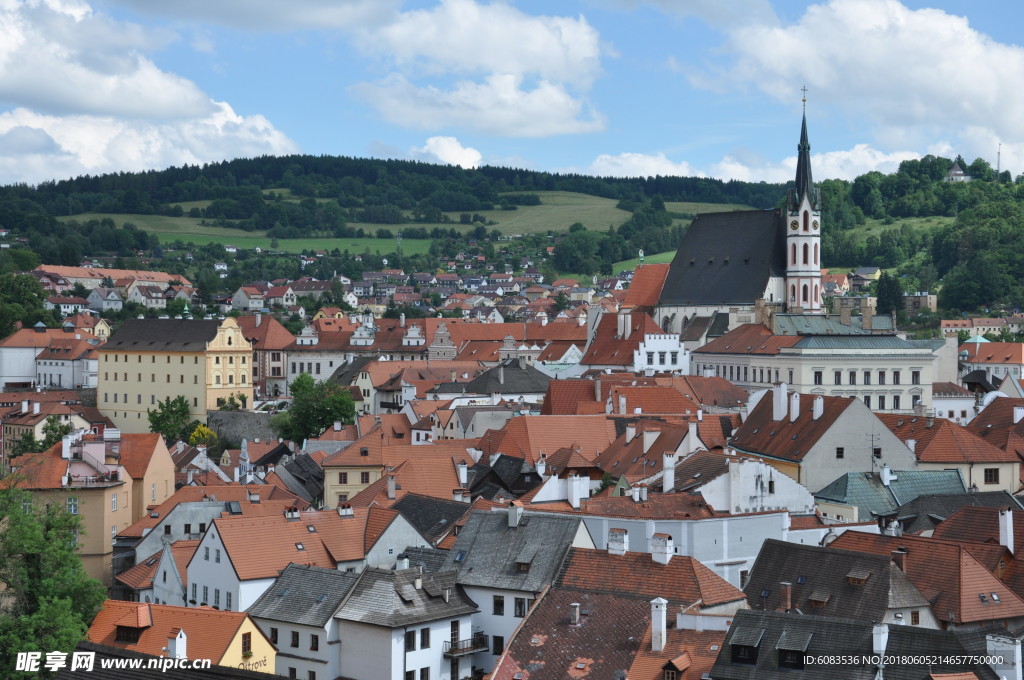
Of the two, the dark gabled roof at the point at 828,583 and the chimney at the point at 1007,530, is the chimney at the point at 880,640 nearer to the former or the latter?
the dark gabled roof at the point at 828,583

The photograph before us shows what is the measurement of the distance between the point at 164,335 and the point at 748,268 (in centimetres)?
4348

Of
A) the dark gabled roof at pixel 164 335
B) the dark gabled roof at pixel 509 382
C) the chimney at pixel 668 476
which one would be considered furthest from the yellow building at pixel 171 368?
the chimney at pixel 668 476

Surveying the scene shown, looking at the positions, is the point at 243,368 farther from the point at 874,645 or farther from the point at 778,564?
the point at 874,645

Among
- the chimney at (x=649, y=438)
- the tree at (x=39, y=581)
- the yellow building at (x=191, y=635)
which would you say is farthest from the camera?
the chimney at (x=649, y=438)

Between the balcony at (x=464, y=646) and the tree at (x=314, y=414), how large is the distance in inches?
2020

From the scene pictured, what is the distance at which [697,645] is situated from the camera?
29109 mm

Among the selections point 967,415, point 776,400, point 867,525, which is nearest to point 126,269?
point 967,415

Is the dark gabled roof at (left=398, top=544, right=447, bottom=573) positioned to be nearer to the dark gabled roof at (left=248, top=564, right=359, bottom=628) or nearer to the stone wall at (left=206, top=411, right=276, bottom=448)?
the dark gabled roof at (left=248, top=564, right=359, bottom=628)

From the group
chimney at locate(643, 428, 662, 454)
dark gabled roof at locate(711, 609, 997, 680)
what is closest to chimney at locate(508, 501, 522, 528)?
dark gabled roof at locate(711, 609, 997, 680)

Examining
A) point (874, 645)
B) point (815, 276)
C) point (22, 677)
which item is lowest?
point (22, 677)

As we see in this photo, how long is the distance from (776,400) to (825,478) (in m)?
6.60

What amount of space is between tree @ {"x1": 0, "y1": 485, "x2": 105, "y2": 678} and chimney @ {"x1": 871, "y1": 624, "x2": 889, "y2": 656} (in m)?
18.0

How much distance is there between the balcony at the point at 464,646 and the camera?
35.2m

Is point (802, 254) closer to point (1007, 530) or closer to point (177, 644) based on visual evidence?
point (1007, 530)
